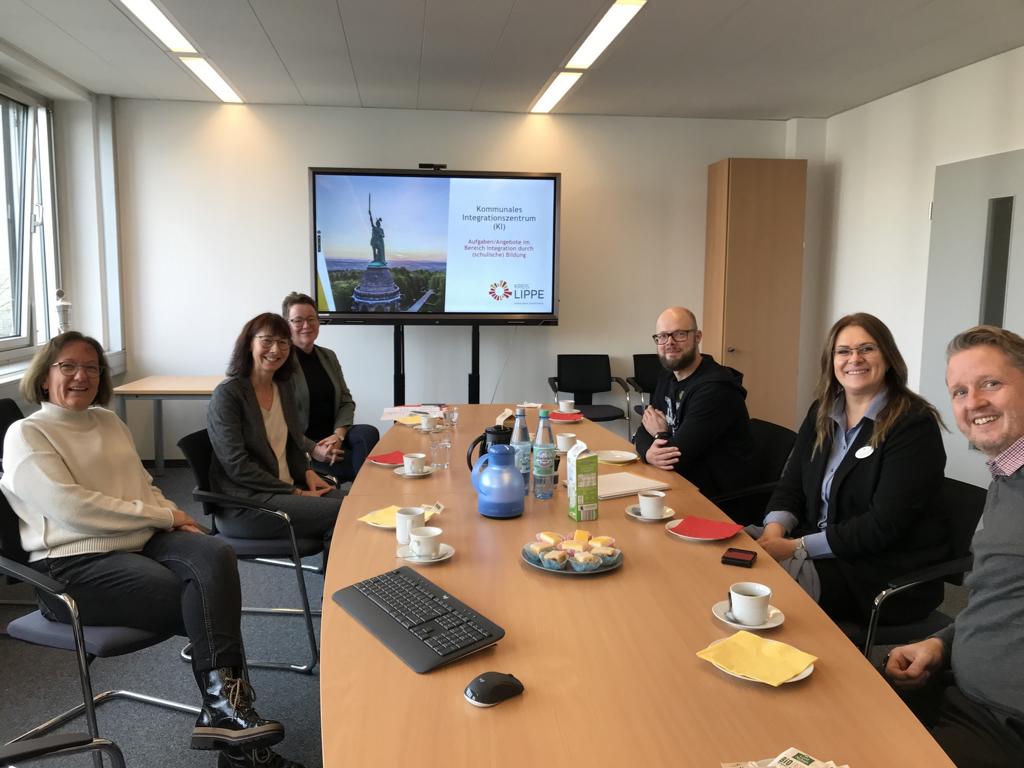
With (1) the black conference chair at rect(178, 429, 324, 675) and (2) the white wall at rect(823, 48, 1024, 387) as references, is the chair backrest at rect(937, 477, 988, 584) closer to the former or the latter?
(1) the black conference chair at rect(178, 429, 324, 675)

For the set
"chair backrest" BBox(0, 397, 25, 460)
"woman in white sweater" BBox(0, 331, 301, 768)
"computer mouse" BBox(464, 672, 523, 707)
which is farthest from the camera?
"chair backrest" BBox(0, 397, 25, 460)

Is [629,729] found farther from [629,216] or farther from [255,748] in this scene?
[629,216]

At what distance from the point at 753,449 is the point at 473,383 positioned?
281 cm

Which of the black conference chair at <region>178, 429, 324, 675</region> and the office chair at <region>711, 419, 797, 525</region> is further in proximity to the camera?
the office chair at <region>711, 419, 797, 525</region>

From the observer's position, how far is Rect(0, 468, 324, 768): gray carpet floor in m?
2.30

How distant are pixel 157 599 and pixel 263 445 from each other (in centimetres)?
93

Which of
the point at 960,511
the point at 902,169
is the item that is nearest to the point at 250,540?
the point at 960,511

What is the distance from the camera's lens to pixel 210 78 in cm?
502

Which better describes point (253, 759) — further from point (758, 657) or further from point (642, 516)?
point (758, 657)

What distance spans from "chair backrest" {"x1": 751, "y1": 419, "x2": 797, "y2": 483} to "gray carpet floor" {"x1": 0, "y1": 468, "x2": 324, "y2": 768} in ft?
6.13

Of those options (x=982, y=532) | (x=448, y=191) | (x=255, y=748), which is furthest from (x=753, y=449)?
(x=448, y=191)

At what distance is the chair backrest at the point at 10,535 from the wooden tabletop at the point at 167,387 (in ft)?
9.20

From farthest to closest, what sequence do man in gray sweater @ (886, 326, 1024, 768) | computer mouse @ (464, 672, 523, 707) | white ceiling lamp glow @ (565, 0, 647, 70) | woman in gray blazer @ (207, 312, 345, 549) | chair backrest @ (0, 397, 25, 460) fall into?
1. white ceiling lamp glow @ (565, 0, 647, 70)
2. chair backrest @ (0, 397, 25, 460)
3. woman in gray blazer @ (207, 312, 345, 549)
4. man in gray sweater @ (886, 326, 1024, 768)
5. computer mouse @ (464, 672, 523, 707)

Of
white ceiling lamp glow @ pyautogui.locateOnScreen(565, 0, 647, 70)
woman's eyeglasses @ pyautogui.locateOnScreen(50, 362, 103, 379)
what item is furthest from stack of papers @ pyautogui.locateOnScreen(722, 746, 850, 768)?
white ceiling lamp glow @ pyautogui.locateOnScreen(565, 0, 647, 70)
